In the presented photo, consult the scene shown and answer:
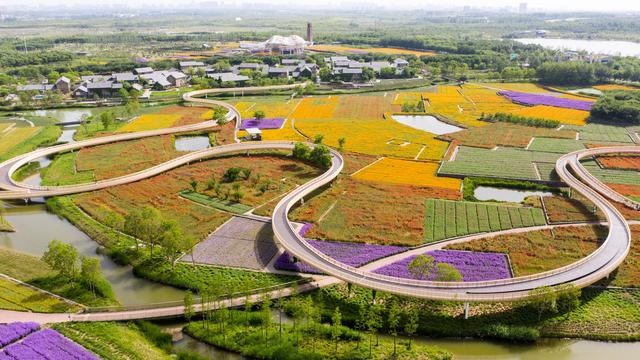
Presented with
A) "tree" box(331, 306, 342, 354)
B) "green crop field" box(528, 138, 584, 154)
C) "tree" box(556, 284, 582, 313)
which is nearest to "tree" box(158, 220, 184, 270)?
"tree" box(331, 306, 342, 354)

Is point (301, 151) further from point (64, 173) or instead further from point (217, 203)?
point (64, 173)

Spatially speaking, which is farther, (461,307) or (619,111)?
(619,111)

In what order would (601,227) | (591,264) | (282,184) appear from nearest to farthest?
(591,264), (601,227), (282,184)

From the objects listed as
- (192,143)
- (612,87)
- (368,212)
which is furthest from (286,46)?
(368,212)

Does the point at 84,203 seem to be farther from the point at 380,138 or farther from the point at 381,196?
the point at 380,138

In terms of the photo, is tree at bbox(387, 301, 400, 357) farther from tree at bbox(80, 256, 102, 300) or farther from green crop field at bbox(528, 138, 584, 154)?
green crop field at bbox(528, 138, 584, 154)

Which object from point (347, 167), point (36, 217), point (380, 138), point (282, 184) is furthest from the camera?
point (380, 138)

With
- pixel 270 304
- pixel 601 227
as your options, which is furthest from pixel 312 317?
pixel 601 227
